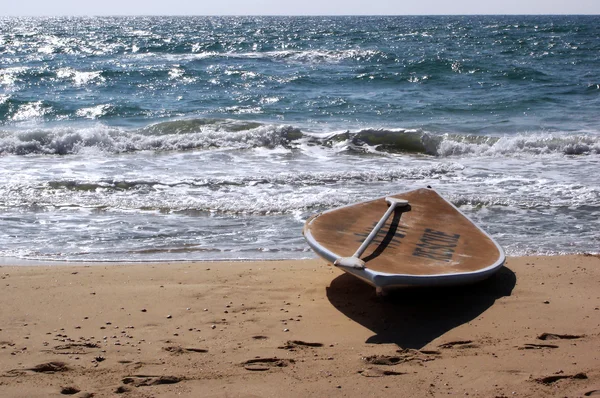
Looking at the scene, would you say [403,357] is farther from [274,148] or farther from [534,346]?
[274,148]

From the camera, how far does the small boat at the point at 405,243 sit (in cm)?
427

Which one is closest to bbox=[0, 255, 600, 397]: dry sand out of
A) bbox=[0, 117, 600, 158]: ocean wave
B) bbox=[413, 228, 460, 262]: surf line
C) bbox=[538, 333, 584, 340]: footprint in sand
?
bbox=[538, 333, 584, 340]: footprint in sand

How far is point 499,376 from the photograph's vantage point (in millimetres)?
3416

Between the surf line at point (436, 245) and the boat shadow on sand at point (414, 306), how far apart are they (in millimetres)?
277

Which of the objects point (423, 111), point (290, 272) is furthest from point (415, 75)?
point (290, 272)

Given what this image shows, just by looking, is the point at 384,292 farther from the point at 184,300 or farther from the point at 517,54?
the point at 517,54

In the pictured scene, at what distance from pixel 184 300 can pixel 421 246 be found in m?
1.70

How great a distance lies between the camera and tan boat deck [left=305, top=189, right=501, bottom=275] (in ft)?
14.9

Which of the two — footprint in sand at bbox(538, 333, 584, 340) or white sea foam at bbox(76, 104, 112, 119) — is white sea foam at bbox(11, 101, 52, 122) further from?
footprint in sand at bbox(538, 333, 584, 340)

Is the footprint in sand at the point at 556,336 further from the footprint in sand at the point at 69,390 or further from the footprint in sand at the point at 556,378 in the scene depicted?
the footprint in sand at the point at 69,390

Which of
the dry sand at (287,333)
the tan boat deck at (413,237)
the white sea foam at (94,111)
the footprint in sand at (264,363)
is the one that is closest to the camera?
the dry sand at (287,333)

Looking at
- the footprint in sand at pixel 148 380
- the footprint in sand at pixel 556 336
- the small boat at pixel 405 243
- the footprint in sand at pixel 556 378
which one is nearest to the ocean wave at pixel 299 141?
the small boat at pixel 405 243

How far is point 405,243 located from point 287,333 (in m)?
1.34

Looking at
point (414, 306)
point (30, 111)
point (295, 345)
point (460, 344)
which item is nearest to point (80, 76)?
point (30, 111)
